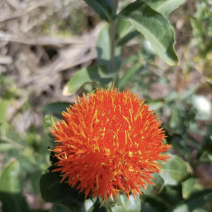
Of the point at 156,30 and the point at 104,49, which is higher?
the point at 156,30

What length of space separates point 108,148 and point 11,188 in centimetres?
62

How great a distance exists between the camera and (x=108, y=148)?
0.86 metres

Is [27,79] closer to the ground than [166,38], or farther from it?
closer to the ground

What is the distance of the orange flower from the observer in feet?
2.78

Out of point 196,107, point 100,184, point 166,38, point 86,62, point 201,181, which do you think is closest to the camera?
point 100,184

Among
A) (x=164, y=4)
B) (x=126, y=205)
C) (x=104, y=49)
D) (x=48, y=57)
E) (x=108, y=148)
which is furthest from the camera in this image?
(x=48, y=57)

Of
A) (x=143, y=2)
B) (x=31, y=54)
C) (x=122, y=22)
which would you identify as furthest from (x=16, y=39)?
(x=143, y=2)

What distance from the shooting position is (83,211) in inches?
36.9

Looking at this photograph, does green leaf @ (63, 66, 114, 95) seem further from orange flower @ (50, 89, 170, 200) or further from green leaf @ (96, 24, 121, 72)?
orange flower @ (50, 89, 170, 200)

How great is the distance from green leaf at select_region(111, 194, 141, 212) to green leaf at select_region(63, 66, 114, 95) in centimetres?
55

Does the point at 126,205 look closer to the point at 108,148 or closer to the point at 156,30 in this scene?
the point at 108,148

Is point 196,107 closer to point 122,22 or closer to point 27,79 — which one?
point 122,22

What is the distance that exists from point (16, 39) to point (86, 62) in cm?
75

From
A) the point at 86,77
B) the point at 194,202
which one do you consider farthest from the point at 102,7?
the point at 194,202
